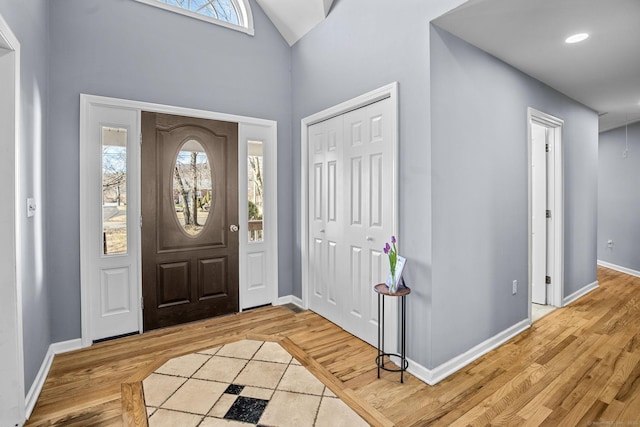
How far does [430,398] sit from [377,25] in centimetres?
267

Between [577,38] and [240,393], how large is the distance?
3443mm

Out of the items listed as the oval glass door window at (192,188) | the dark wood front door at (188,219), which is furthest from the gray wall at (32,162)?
the oval glass door window at (192,188)

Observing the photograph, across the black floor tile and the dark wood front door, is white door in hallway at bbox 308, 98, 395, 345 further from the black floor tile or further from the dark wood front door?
the black floor tile

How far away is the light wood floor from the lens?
1869 millimetres

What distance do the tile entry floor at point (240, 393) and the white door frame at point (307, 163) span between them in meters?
0.72

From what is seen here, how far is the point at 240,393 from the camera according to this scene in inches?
81.3

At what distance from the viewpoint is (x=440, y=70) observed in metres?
2.22

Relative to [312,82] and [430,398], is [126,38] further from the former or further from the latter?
[430,398]

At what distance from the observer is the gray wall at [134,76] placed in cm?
263

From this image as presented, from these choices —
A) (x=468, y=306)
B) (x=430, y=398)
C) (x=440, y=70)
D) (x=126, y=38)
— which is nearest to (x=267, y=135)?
(x=126, y=38)

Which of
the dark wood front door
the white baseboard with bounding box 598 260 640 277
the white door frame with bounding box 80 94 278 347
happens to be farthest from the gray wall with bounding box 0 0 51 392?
the white baseboard with bounding box 598 260 640 277

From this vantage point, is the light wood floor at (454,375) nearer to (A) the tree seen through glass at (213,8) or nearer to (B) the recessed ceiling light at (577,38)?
(B) the recessed ceiling light at (577,38)

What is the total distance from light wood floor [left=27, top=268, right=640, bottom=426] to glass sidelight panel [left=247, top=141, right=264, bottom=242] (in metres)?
0.90

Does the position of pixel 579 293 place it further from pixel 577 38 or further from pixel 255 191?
pixel 255 191
